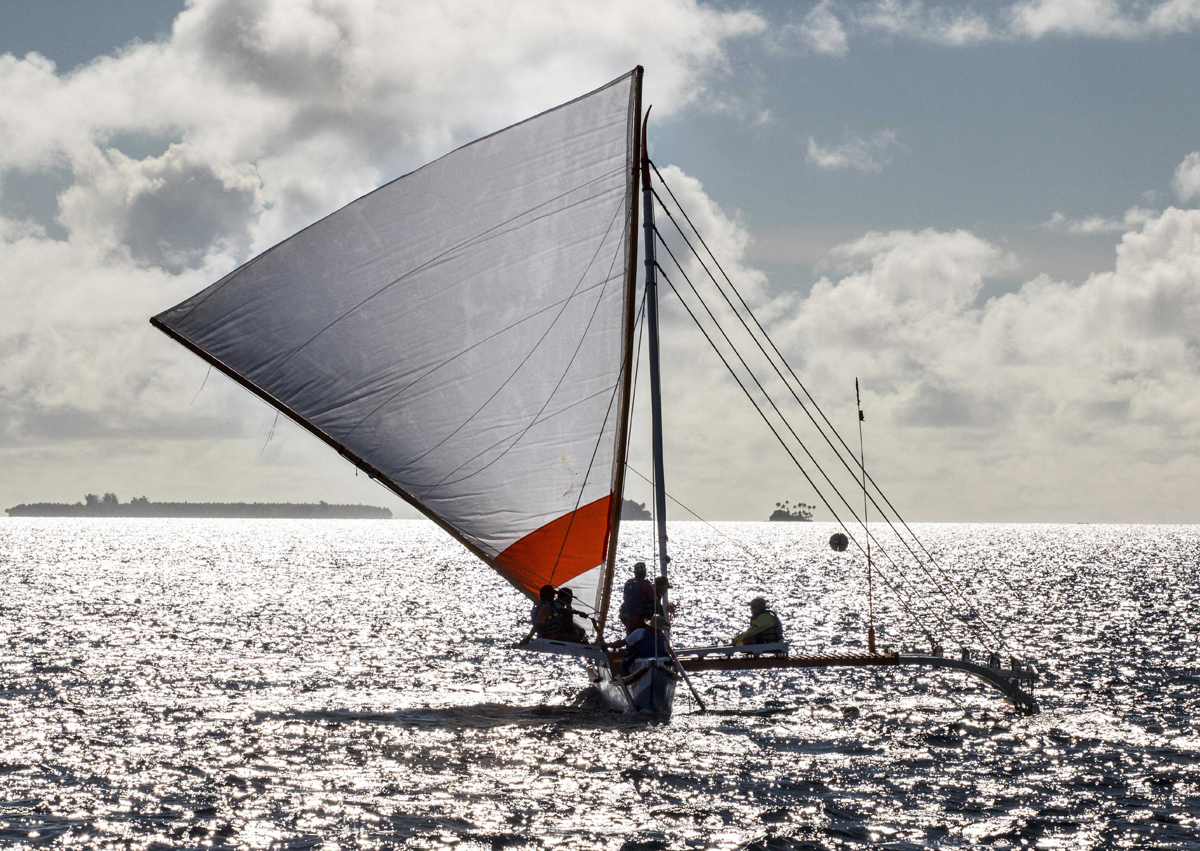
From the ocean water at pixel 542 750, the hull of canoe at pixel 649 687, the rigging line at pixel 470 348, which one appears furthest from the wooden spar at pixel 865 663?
the rigging line at pixel 470 348

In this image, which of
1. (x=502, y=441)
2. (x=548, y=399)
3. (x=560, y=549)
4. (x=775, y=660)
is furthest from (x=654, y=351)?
(x=775, y=660)

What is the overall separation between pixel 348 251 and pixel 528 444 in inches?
190

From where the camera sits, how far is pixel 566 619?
68.0 feet

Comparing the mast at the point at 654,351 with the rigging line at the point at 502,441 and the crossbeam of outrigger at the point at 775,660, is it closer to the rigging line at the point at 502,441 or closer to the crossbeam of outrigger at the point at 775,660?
the rigging line at the point at 502,441

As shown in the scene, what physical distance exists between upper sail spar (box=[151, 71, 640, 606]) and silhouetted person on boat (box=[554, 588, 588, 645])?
1.33m

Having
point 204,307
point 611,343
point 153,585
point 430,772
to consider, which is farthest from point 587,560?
point 153,585

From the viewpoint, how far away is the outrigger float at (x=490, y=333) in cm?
1997

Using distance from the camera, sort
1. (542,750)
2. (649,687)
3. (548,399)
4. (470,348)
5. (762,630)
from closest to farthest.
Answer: (542,750) → (649,687) → (470,348) → (548,399) → (762,630)

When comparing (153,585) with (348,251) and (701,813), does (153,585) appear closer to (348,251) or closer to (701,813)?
(348,251)

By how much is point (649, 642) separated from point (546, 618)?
2.30 metres

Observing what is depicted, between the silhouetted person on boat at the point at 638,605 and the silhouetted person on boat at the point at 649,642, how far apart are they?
1.65 feet

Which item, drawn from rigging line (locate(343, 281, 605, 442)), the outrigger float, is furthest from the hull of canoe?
rigging line (locate(343, 281, 605, 442))

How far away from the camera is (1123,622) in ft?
156

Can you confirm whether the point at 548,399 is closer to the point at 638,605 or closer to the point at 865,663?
the point at 638,605
